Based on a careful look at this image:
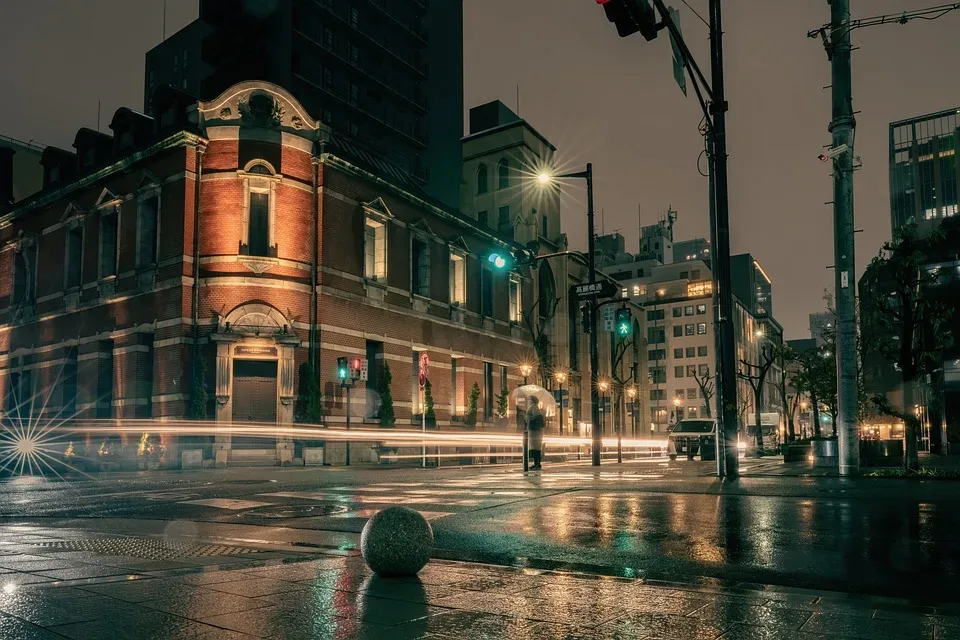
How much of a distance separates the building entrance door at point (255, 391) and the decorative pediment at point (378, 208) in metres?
8.54

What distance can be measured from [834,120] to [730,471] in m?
7.91

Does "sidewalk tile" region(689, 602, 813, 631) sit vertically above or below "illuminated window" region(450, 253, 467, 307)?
below

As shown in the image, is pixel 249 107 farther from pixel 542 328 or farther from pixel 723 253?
pixel 542 328

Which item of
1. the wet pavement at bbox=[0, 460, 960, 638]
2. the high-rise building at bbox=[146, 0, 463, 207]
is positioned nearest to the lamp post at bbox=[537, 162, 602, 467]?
the wet pavement at bbox=[0, 460, 960, 638]

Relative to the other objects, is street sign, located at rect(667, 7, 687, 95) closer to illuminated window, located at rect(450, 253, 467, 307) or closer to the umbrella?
the umbrella

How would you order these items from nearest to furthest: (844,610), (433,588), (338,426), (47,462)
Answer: (844,610) → (433,588) → (47,462) → (338,426)

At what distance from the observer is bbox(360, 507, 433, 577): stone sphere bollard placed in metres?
5.82

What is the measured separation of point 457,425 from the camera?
138 ft

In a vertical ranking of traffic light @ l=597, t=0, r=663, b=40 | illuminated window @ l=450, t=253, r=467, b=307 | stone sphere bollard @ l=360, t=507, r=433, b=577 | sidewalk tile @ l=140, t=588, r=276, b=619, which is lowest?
sidewalk tile @ l=140, t=588, r=276, b=619

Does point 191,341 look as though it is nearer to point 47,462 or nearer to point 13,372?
point 47,462

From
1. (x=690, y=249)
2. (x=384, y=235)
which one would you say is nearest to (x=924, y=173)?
(x=690, y=249)

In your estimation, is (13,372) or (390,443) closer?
(390,443)

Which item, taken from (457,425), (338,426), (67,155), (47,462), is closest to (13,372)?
(67,155)

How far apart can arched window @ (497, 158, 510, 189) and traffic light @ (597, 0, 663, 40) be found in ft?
162
